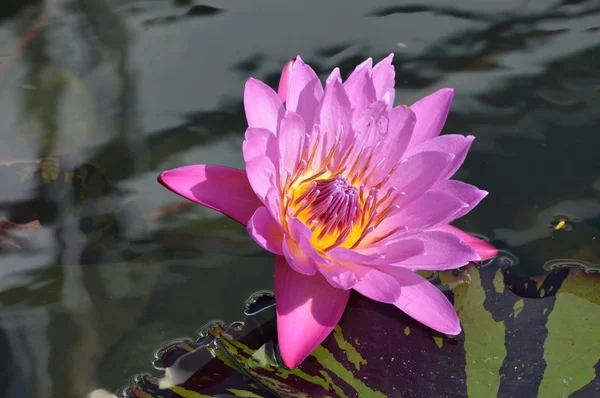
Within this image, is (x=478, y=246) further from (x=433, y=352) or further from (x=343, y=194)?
(x=343, y=194)

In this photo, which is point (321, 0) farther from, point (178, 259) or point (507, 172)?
point (178, 259)

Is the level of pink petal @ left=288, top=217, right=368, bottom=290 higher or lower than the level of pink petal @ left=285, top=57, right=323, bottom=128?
lower

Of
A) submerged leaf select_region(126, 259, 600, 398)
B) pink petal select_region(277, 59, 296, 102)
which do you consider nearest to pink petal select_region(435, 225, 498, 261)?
submerged leaf select_region(126, 259, 600, 398)

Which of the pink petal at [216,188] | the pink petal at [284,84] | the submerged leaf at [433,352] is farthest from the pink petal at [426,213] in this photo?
the pink petal at [284,84]

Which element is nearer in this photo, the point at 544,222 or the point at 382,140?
the point at 382,140

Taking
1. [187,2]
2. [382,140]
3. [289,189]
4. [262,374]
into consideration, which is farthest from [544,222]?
[187,2]

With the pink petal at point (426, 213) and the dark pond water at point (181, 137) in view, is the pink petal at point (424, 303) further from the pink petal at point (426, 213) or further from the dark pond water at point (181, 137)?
the dark pond water at point (181, 137)

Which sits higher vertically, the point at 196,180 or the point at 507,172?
the point at 196,180

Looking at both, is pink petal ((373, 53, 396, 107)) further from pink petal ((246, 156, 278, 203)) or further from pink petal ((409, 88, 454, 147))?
pink petal ((246, 156, 278, 203))
